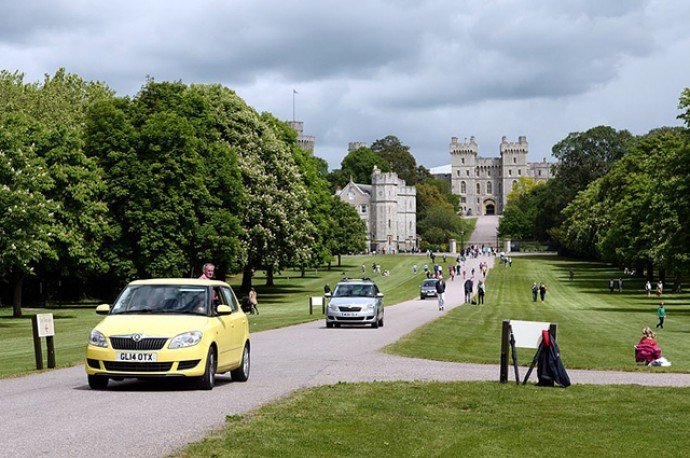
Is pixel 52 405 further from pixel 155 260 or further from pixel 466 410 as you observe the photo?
pixel 155 260

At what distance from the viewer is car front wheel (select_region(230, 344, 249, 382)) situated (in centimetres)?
1683

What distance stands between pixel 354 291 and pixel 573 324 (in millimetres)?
11652

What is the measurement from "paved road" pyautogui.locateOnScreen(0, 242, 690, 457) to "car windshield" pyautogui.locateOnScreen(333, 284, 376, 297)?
1066cm

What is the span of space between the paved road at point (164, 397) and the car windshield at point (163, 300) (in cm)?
118

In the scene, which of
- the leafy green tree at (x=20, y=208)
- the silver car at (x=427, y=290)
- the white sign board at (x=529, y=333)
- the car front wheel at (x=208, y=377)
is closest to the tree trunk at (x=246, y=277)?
the silver car at (x=427, y=290)

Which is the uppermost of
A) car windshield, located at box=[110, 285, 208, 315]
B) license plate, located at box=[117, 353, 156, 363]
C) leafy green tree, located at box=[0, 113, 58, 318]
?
leafy green tree, located at box=[0, 113, 58, 318]

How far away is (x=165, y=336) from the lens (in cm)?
1464

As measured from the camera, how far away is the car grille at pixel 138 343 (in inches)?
574

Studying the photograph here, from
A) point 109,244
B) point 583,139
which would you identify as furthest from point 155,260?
point 583,139

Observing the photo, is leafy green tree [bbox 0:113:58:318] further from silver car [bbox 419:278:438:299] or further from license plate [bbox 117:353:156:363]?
silver car [bbox 419:278:438:299]

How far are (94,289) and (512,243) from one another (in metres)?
123

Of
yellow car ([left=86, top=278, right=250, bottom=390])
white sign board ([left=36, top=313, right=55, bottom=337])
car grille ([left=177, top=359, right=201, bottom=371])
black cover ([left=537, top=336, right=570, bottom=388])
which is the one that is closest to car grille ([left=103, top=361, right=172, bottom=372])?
yellow car ([left=86, top=278, right=250, bottom=390])

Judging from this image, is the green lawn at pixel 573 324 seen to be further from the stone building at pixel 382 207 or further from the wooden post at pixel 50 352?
the stone building at pixel 382 207

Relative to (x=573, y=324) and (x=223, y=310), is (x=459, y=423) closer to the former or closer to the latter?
(x=223, y=310)
